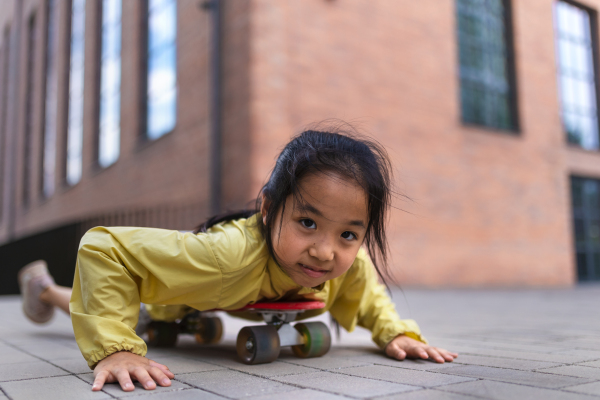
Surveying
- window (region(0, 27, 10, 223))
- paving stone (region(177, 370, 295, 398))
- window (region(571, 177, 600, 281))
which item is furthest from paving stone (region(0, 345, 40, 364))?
window (region(0, 27, 10, 223))

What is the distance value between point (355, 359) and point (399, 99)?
28.5 ft

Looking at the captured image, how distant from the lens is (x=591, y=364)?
216cm

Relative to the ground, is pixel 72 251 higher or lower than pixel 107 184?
lower

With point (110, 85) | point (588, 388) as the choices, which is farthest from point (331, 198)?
point (110, 85)

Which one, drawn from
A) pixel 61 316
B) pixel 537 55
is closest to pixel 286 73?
pixel 61 316

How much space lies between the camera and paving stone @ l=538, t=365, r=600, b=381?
1908 millimetres

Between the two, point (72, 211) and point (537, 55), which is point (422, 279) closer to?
point (537, 55)

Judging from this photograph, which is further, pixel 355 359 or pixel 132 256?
pixel 355 359

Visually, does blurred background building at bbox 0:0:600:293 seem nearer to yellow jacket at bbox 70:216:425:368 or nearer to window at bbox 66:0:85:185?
window at bbox 66:0:85:185

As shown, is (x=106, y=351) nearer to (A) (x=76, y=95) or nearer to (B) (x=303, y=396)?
(B) (x=303, y=396)

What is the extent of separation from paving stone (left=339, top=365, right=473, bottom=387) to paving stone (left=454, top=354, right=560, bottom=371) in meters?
0.33

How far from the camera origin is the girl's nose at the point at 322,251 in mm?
1989

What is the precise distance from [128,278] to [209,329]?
985 millimetres

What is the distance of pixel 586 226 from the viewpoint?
565 inches
